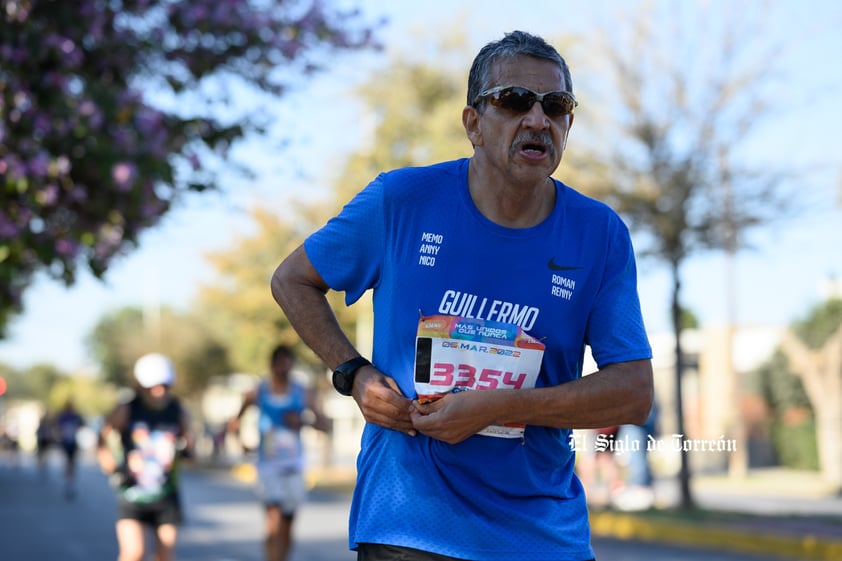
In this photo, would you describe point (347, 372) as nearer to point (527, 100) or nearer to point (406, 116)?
point (527, 100)

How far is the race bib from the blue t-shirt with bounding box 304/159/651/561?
0.03 metres

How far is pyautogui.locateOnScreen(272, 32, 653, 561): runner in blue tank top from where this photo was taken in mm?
2996

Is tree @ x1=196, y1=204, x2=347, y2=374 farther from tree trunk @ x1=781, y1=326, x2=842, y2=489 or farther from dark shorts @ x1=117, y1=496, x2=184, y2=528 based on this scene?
dark shorts @ x1=117, y1=496, x2=184, y2=528

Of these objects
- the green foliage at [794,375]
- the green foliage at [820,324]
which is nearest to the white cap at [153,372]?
the green foliage at [794,375]

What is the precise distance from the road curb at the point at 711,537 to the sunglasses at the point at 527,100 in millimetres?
9848

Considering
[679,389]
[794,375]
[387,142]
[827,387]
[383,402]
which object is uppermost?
[387,142]

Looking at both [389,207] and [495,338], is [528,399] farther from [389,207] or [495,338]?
[389,207]

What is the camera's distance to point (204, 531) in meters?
16.8

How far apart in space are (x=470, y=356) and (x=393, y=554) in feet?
1.60

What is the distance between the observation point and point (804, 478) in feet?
98.0

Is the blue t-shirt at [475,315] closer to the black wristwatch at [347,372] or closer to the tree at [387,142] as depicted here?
the black wristwatch at [347,372]

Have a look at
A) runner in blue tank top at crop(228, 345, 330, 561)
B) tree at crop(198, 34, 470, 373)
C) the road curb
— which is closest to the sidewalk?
the road curb

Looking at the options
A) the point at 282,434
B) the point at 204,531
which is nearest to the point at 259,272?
the point at 204,531

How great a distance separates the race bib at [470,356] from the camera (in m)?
3.01
